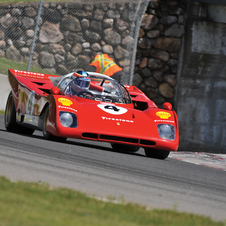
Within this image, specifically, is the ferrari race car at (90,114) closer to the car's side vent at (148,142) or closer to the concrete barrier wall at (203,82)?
the car's side vent at (148,142)

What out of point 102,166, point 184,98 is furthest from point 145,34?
point 102,166

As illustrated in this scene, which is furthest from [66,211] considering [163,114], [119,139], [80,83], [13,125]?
[13,125]

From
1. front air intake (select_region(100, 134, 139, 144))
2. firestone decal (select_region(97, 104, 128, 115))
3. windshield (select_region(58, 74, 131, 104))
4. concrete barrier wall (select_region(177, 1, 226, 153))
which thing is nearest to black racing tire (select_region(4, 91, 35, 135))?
windshield (select_region(58, 74, 131, 104))

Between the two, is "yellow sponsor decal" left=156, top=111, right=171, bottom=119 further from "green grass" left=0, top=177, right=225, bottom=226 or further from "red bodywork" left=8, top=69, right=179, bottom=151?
"green grass" left=0, top=177, right=225, bottom=226

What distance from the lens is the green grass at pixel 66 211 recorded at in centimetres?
290

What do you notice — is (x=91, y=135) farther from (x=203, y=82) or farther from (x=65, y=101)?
(x=203, y=82)

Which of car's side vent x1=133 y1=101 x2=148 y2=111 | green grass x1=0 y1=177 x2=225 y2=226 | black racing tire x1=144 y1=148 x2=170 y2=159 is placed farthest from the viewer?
car's side vent x1=133 y1=101 x2=148 y2=111

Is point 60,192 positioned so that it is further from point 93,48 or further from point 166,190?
point 93,48

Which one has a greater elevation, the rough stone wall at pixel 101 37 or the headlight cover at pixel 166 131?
the rough stone wall at pixel 101 37

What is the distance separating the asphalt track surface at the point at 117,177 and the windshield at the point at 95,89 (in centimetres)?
165

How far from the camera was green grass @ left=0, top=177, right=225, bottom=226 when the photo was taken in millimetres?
2902

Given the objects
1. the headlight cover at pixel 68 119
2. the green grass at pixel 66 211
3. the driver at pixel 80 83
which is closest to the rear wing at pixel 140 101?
the driver at pixel 80 83

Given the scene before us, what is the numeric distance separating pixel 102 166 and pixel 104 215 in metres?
2.47

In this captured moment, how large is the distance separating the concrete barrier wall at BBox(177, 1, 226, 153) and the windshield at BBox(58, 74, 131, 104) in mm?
7872
